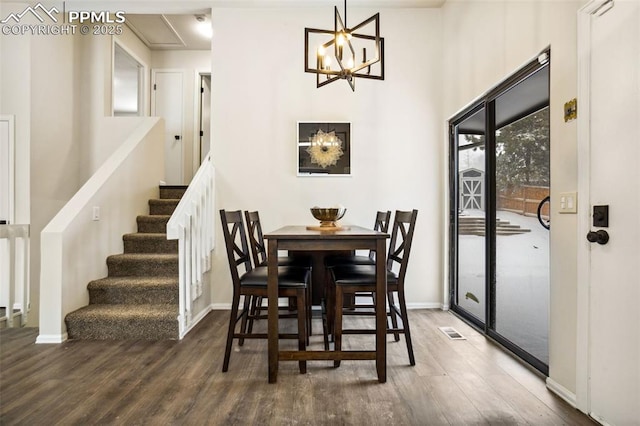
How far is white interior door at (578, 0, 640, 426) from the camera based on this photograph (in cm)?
154

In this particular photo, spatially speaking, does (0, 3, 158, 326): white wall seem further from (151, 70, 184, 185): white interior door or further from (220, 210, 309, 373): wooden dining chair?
(220, 210, 309, 373): wooden dining chair

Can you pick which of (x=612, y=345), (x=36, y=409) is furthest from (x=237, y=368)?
(x=612, y=345)

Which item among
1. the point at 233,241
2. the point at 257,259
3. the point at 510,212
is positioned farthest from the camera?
the point at 257,259

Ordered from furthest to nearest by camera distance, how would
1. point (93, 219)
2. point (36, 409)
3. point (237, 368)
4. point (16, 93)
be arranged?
point (16, 93) < point (93, 219) < point (237, 368) < point (36, 409)

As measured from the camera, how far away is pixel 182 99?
5.91 metres

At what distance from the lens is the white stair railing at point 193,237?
9.59 ft

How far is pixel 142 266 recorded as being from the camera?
3.49 meters

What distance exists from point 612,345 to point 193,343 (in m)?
2.72

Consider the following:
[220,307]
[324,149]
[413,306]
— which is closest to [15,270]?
[220,307]

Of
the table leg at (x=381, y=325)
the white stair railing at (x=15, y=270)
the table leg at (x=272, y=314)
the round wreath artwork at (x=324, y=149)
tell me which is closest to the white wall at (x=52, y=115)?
the white stair railing at (x=15, y=270)

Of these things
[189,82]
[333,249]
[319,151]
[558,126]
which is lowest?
[333,249]

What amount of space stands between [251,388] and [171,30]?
5.18m

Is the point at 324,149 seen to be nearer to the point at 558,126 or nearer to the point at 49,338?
the point at 558,126

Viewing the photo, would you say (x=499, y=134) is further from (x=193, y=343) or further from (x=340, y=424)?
(x=193, y=343)
